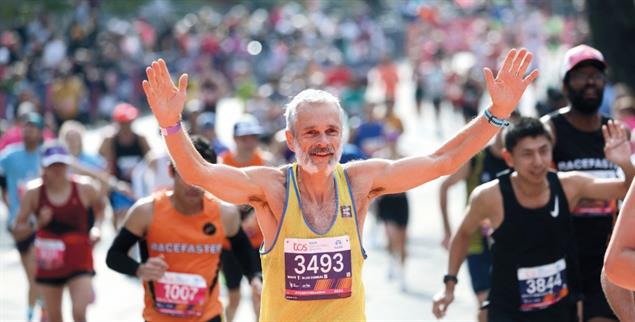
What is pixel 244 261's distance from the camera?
778cm

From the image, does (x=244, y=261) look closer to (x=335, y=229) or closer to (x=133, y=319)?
(x=335, y=229)

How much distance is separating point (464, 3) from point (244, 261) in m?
41.8

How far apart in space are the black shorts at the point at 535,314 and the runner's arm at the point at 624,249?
10.2ft

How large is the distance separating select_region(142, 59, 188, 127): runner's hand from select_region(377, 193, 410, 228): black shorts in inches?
368

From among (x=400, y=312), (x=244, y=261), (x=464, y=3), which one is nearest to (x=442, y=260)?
(x=400, y=312)

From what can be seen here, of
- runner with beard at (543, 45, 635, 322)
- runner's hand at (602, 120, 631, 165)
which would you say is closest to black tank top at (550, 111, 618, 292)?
runner with beard at (543, 45, 635, 322)

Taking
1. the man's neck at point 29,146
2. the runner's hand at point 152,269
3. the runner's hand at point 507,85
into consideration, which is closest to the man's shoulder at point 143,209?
the runner's hand at point 152,269

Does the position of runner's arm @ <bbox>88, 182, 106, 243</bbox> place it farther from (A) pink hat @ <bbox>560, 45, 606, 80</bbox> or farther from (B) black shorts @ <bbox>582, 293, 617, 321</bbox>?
(B) black shorts @ <bbox>582, 293, 617, 321</bbox>

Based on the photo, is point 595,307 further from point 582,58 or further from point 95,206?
point 95,206

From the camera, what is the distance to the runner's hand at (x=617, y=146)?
22.7 feet

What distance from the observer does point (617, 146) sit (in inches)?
274

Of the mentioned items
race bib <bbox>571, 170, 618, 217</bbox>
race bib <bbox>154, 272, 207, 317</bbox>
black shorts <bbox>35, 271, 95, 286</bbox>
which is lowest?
race bib <bbox>154, 272, 207, 317</bbox>

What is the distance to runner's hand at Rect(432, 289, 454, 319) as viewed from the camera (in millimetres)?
7312

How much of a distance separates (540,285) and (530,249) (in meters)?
0.20
